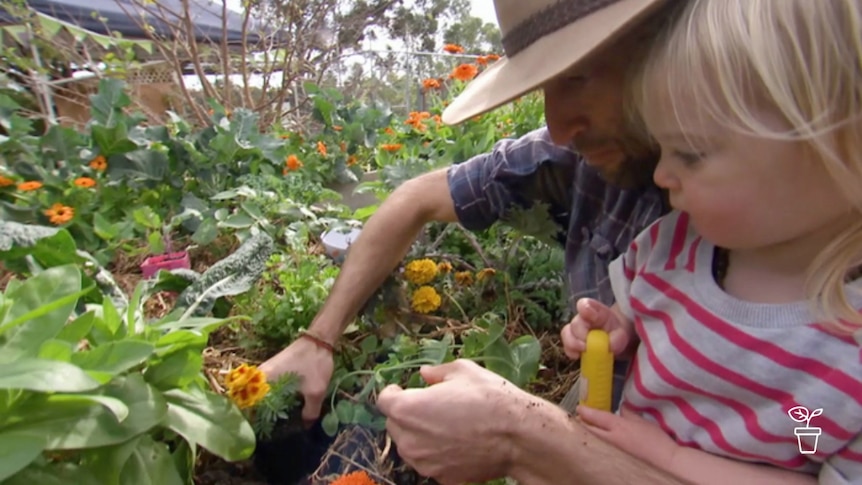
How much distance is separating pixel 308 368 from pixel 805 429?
684 mm

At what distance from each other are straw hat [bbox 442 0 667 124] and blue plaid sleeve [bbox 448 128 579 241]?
0.34 meters

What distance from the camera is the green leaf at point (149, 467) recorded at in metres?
0.68

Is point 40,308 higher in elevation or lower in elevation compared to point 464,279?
higher

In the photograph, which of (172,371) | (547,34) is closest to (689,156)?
(547,34)

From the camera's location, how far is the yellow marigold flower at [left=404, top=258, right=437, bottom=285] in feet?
3.92

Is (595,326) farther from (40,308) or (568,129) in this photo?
(40,308)

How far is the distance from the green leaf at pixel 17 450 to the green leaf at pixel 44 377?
5 centimetres

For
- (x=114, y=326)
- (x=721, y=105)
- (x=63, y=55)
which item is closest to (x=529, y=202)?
(x=721, y=105)

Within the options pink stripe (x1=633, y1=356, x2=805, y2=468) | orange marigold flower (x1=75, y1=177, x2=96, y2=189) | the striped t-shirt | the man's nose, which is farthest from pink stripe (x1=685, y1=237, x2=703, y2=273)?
orange marigold flower (x1=75, y1=177, x2=96, y2=189)

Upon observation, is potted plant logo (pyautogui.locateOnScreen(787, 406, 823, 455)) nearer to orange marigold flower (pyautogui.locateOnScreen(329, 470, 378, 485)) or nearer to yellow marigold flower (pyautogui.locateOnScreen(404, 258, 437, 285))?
orange marigold flower (pyautogui.locateOnScreen(329, 470, 378, 485))

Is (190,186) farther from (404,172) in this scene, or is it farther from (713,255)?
(713,255)

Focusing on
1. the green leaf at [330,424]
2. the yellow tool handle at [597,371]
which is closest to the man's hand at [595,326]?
the yellow tool handle at [597,371]

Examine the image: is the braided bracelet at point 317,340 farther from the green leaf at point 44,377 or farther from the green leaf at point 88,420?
the green leaf at point 44,377

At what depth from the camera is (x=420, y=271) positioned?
120 centimetres
